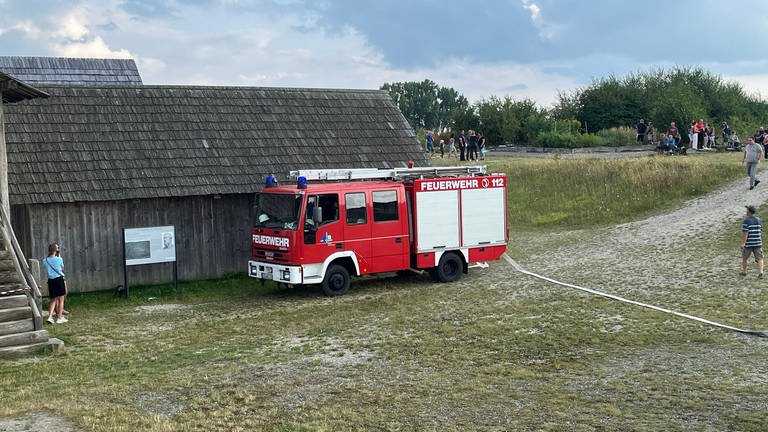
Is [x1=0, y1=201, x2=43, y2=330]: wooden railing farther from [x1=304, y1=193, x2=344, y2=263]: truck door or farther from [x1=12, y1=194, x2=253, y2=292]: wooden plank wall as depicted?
[x1=304, y1=193, x2=344, y2=263]: truck door

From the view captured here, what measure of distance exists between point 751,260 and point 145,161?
15276 millimetres

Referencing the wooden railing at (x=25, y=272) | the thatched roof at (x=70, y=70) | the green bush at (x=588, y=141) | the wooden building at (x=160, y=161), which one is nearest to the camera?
the wooden railing at (x=25, y=272)

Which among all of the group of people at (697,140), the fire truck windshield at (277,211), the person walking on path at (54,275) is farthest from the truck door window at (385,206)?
the group of people at (697,140)

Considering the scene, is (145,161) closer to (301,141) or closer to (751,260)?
(301,141)

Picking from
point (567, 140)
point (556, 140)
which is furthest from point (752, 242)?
point (556, 140)

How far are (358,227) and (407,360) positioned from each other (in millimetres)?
6820

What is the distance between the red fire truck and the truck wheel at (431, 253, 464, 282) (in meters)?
0.03

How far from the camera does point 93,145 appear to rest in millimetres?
21719

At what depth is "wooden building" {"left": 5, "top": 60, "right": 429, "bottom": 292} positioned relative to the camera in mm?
20703

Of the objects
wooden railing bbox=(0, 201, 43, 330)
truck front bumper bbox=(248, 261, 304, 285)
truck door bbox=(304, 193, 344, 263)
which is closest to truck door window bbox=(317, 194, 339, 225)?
truck door bbox=(304, 193, 344, 263)

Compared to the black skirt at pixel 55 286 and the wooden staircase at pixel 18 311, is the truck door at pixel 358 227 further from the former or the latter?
the wooden staircase at pixel 18 311

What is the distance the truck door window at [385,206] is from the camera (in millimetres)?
20219

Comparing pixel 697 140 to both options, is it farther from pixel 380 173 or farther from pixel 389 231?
pixel 389 231

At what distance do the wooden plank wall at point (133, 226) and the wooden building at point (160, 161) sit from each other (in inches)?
1.0
